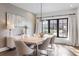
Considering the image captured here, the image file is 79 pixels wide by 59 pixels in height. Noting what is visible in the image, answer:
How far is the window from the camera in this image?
2.53 meters

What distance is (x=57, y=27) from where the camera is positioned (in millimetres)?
2582

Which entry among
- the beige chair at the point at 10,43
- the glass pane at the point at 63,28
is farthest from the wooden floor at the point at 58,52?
the glass pane at the point at 63,28

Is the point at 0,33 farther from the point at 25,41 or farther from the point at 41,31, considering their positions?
the point at 41,31

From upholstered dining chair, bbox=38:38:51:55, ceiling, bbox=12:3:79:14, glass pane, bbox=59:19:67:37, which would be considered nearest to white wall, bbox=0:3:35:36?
ceiling, bbox=12:3:79:14

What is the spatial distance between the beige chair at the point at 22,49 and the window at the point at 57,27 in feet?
1.94

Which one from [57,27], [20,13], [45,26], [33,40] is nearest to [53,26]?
[57,27]

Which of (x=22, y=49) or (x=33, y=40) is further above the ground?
(x=33, y=40)

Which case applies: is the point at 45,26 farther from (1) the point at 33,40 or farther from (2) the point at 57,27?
(1) the point at 33,40

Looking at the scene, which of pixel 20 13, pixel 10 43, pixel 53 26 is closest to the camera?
pixel 10 43

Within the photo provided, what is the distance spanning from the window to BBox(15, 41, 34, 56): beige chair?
1.94 feet

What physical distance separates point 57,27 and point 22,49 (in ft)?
3.40

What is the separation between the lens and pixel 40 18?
2.53m

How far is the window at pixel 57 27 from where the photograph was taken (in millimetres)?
2531

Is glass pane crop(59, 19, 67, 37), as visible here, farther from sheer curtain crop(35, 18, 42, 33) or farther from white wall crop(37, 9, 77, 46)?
sheer curtain crop(35, 18, 42, 33)
